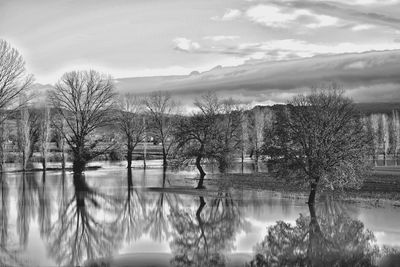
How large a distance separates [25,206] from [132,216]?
9815 mm

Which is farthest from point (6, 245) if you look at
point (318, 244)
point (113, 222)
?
point (318, 244)

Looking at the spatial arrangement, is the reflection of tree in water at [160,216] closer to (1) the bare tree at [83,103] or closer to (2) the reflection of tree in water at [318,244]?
(2) the reflection of tree in water at [318,244]

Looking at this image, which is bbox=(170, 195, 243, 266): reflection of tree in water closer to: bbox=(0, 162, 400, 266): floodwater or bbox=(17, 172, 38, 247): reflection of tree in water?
bbox=(0, 162, 400, 266): floodwater

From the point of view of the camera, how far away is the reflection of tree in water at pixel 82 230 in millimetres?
19812

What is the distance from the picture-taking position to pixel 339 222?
25.8m

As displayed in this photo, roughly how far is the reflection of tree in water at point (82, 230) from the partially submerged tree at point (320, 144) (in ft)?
41.7

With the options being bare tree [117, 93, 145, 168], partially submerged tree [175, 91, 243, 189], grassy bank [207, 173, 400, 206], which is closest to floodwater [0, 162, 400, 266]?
grassy bank [207, 173, 400, 206]

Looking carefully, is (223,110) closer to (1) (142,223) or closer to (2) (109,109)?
(2) (109,109)

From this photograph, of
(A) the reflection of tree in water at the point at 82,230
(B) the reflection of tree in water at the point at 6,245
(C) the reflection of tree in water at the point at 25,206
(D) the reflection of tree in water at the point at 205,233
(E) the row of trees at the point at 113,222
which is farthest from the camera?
(C) the reflection of tree in water at the point at 25,206

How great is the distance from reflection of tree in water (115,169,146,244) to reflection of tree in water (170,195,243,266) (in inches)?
82.3

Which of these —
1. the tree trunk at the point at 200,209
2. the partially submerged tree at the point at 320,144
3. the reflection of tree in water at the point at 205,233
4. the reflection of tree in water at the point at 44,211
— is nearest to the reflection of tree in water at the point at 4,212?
the reflection of tree in water at the point at 44,211

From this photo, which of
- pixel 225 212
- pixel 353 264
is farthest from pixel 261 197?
pixel 353 264

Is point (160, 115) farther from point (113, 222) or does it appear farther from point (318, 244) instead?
point (318, 244)

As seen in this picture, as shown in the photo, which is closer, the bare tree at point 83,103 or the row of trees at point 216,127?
the row of trees at point 216,127
